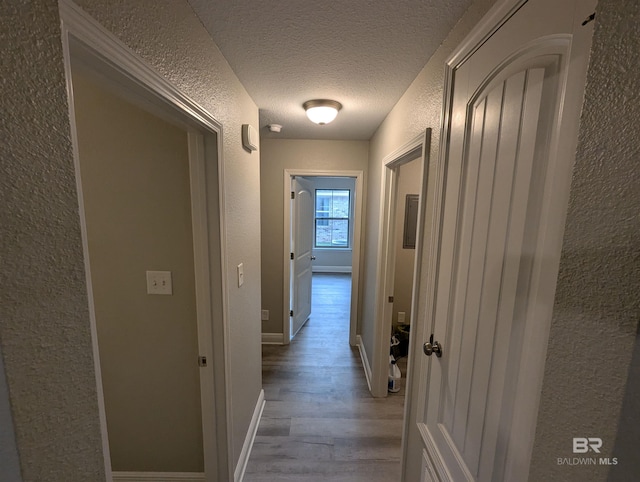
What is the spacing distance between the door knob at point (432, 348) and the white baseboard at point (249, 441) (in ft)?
4.34

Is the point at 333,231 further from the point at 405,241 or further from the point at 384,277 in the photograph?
the point at 384,277

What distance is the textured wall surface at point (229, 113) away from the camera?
0.69 metres

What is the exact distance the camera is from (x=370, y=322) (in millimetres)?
2518

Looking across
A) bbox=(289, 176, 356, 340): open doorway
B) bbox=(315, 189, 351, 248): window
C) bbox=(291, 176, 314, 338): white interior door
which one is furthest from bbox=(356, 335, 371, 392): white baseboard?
bbox=(315, 189, 351, 248): window

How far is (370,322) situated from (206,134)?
2076mm

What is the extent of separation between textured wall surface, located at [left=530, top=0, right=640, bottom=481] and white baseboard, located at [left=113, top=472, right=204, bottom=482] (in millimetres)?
1851

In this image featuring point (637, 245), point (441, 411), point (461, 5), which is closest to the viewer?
point (637, 245)

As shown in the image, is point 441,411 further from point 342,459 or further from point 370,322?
point 370,322

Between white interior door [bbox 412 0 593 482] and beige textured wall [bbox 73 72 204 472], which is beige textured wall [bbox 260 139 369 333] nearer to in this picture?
beige textured wall [bbox 73 72 204 472]

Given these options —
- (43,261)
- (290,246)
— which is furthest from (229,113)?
(290,246)

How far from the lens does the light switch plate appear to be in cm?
138

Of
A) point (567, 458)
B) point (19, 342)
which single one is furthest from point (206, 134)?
point (567, 458)

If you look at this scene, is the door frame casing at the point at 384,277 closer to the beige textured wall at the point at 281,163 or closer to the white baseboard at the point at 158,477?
the beige textured wall at the point at 281,163

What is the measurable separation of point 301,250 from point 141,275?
209 cm
